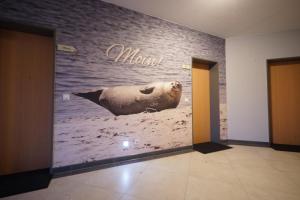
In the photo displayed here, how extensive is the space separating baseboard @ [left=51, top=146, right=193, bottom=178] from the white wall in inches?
75.6

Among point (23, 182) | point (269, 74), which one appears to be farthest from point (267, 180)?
point (23, 182)

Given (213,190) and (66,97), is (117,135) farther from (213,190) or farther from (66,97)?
(213,190)

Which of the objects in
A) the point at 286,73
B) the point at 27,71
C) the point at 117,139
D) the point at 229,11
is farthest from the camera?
the point at 286,73

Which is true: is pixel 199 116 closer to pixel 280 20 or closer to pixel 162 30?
pixel 162 30

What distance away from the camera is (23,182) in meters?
2.44

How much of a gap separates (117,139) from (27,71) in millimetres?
1915

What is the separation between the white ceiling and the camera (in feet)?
10.2

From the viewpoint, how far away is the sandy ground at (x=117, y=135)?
273 cm

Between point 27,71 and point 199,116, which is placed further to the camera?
point 199,116

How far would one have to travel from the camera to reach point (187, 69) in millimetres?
4113

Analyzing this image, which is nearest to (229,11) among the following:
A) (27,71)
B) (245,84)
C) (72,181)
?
(245,84)

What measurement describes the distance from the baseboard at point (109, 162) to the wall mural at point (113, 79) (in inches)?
3.0

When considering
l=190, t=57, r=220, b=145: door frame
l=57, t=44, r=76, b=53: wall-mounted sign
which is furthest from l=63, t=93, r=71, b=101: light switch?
l=190, t=57, r=220, b=145: door frame

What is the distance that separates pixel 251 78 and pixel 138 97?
3.22m
